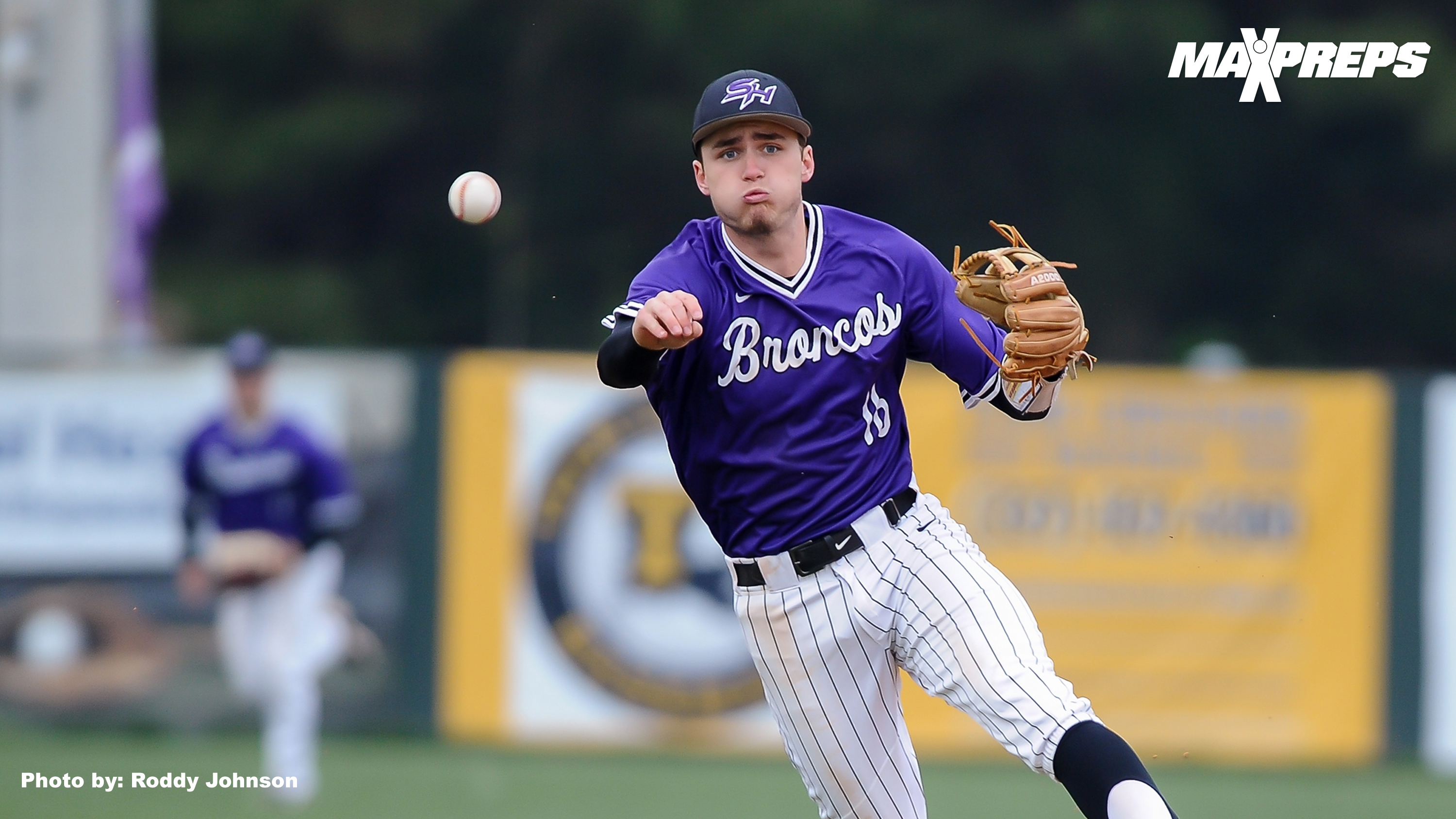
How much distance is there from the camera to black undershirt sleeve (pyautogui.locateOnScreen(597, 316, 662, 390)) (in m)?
3.76

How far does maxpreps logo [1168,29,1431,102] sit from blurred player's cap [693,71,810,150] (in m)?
10.9

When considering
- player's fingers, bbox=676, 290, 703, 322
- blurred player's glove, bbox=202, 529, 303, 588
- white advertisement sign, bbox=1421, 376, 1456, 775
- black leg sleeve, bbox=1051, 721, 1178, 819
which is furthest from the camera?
white advertisement sign, bbox=1421, 376, 1456, 775

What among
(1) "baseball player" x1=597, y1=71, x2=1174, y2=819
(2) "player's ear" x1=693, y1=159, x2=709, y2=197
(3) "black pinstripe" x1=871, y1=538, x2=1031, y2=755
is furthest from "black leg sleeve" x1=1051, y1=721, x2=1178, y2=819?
(2) "player's ear" x1=693, y1=159, x2=709, y2=197

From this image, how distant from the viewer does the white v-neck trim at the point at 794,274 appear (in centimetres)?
407

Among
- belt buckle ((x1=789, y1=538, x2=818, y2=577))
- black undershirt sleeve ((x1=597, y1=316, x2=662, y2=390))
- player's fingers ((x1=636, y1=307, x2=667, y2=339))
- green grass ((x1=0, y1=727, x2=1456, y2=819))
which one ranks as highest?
player's fingers ((x1=636, y1=307, x2=667, y2=339))

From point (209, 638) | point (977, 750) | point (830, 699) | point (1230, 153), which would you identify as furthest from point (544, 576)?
point (1230, 153)

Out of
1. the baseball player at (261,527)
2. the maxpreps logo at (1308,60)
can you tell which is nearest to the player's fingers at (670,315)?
the baseball player at (261,527)

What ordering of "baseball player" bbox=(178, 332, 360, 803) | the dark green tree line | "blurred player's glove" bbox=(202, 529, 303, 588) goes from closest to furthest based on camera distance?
1. "baseball player" bbox=(178, 332, 360, 803)
2. "blurred player's glove" bbox=(202, 529, 303, 588)
3. the dark green tree line

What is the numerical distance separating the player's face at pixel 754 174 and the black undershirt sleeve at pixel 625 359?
15.4 inches

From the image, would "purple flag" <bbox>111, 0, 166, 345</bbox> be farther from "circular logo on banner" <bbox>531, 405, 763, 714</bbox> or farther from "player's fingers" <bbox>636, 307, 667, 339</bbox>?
"player's fingers" <bbox>636, 307, 667, 339</bbox>

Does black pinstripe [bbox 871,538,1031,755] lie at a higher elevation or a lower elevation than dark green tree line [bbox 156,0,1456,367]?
lower

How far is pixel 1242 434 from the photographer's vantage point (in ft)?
29.7

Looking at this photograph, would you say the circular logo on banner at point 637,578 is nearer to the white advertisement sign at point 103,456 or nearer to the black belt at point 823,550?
the white advertisement sign at point 103,456

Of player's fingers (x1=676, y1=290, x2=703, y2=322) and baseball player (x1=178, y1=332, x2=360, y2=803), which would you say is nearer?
player's fingers (x1=676, y1=290, x2=703, y2=322)
